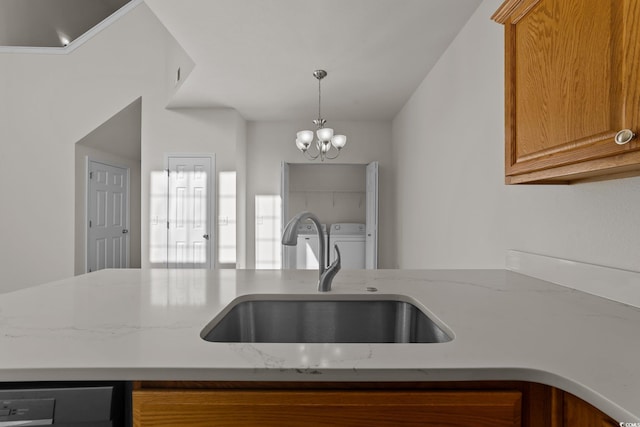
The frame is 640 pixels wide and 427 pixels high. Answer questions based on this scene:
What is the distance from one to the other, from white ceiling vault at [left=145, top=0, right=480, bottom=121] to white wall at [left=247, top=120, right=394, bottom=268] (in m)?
1.00

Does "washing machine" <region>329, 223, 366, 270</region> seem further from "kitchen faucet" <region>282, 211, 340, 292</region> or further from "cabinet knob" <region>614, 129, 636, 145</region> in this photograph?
"cabinet knob" <region>614, 129, 636, 145</region>

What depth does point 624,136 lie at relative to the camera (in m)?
0.82

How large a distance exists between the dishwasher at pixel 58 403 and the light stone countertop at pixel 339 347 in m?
0.03

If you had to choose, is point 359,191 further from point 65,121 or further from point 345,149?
point 65,121

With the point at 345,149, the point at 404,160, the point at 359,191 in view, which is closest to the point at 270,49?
the point at 404,160

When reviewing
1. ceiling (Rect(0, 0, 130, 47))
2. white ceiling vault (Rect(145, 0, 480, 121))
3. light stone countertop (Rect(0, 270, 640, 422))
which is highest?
ceiling (Rect(0, 0, 130, 47))

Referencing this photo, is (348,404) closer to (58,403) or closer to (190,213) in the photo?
(58,403)

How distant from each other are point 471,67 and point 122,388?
2649 mm

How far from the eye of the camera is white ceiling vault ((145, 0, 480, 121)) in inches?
97.7

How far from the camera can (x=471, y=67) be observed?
2453 millimetres

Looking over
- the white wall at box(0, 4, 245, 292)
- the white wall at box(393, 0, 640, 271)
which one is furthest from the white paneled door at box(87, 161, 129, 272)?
the white wall at box(393, 0, 640, 271)

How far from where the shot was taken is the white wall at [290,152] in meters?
5.61

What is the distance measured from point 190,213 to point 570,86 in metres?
4.68

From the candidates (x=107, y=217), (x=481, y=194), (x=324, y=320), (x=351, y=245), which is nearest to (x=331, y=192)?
(x=351, y=245)
